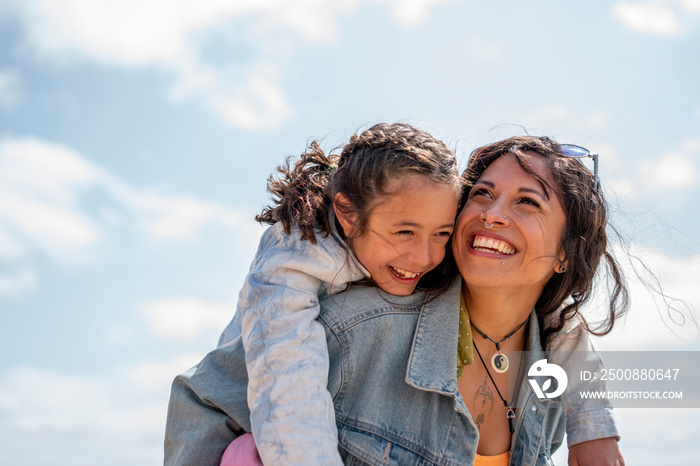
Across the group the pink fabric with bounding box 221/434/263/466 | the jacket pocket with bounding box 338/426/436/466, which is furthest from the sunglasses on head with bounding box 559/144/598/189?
the pink fabric with bounding box 221/434/263/466

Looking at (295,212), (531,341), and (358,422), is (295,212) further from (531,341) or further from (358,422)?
(531,341)

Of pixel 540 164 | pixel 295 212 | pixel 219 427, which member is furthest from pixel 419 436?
pixel 540 164

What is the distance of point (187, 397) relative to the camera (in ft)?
11.7

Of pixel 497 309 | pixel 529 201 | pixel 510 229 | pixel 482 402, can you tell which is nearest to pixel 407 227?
pixel 510 229

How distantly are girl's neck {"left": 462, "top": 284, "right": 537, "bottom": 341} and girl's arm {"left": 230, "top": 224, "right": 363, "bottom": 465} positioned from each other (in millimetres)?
947

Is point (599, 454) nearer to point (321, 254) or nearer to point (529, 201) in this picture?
point (529, 201)

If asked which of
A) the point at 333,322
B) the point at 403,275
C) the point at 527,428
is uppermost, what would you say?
the point at 403,275

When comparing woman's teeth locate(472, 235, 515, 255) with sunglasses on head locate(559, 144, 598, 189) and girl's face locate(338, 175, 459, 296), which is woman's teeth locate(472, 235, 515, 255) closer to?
girl's face locate(338, 175, 459, 296)

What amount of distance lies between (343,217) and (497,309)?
1.09m

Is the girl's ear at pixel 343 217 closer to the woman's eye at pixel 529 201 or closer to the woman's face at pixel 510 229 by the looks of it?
the woman's face at pixel 510 229

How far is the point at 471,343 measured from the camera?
3941 millimetres

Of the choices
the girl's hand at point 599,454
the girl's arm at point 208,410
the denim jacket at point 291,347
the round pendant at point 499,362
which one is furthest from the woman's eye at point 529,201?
the girl's arm at point 208,410

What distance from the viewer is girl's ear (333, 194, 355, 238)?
139 inches

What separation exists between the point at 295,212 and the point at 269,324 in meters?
0.63
